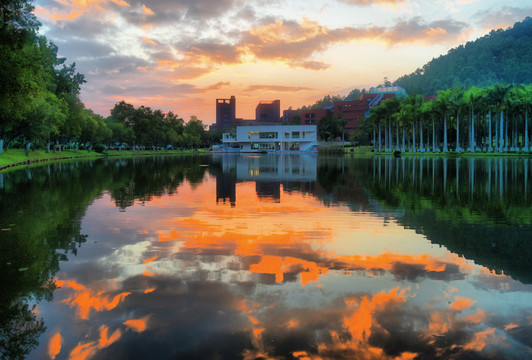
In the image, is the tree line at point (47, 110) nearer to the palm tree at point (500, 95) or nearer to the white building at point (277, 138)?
the white building at point (277, 138)

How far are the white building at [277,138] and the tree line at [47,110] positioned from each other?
18.8 metres

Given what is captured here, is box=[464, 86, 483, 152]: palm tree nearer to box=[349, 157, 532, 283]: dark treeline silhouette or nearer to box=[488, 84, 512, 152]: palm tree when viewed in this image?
box=[488, 84, 512, 152]: palm tree

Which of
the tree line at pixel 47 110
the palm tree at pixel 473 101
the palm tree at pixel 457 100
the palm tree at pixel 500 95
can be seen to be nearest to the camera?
the tree line at pixel 47 110

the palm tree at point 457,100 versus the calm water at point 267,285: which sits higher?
the palm tree at point 457,100

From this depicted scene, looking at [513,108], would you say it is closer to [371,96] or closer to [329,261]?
[329,261]

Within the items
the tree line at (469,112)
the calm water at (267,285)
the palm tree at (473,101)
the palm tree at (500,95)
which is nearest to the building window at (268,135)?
the tree line at (469,112)

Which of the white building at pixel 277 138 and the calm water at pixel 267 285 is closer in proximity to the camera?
the calm water at pixel 267 285

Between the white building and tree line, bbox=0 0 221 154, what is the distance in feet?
61.7

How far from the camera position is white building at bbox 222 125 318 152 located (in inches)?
5984

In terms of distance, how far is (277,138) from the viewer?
507 feet

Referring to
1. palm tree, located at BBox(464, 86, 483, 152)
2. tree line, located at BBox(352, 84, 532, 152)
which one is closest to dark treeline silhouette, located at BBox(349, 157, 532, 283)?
palm tree, located at BBox(464, 86, 483, 152)

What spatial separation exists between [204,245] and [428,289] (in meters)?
5.13

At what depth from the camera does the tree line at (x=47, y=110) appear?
27438mm

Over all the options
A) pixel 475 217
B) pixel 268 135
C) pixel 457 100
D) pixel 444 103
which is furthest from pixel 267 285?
pixel 268 135
